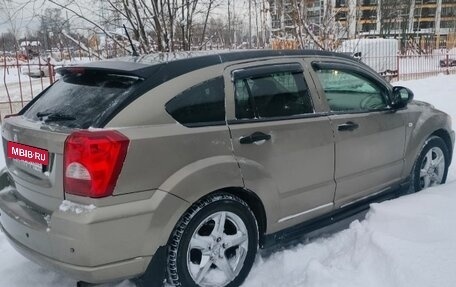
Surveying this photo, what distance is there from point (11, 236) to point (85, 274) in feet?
2.67

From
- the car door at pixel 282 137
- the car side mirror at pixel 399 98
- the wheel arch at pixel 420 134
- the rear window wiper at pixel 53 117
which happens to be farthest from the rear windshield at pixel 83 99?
the wheel arch at pixel 420 134

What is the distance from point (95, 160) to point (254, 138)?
3.65 feet

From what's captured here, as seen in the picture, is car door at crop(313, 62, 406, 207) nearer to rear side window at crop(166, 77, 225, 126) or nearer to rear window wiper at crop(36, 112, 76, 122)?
rear side window at crop(166, 77, 225, 126)

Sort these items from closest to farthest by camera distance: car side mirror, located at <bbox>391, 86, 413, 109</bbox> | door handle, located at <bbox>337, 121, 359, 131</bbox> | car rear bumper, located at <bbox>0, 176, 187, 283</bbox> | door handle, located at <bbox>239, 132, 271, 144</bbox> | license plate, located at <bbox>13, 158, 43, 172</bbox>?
1. car rear bumper, located at <bbox>0, 176, 187, 283</bbox>
2. license plate, located at <bbox>13, 158, 43, 172</bbox>
3. door handle, located at <bbox>239, 132, 271, 144</bbox>
4. door handle, located at <bbox>337, 121, 359, 131</bbox>
5. car side mirror, located at <bbox>391, 86, 413, 109</bbox>

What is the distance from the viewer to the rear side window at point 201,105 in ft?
9.67

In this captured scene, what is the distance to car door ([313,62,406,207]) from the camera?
12.7ft

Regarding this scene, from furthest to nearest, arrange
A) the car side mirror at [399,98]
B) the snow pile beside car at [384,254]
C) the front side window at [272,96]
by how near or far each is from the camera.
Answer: the car side mirror at [399,98], the front side window at [272,96], the snow pile beside car at [384,254]

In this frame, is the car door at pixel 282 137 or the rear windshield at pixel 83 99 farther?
the car door at pixel 282 137

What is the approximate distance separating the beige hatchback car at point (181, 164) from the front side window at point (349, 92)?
0.08 feet

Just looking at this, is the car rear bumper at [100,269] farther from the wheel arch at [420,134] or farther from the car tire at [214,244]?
the wheel arch at [420,134]

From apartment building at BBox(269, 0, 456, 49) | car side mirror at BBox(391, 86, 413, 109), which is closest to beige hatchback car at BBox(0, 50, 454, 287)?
car side mirror at BBox(391, 86, 413, 109)

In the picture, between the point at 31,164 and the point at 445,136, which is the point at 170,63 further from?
the point at 445,136

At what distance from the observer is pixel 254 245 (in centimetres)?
332

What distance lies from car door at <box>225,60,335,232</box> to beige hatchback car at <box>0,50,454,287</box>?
0.03ft
